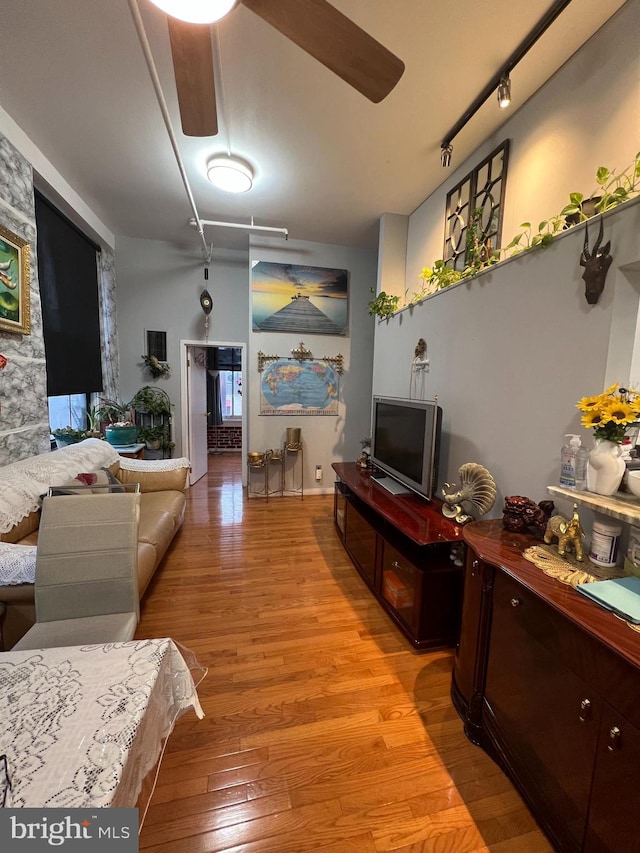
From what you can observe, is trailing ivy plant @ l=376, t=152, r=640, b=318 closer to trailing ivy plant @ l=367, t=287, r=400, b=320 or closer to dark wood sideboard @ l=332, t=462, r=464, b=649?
trailing ivy plant @ l=367, t=287, r=400, b=320

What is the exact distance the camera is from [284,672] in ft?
5.60

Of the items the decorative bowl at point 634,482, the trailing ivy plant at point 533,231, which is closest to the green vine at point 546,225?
the trailing ivy plant at point 533,231

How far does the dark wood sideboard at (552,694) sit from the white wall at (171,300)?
13.8ft

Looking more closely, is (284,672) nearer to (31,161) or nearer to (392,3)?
(392,3)

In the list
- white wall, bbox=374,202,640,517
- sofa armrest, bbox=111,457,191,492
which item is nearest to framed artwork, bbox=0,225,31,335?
sofa armrest, bbox=111,457,191,492

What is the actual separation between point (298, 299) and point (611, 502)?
3757 mm

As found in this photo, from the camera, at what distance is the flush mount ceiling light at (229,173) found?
2.55m

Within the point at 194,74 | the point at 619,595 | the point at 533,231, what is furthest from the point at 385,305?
the point at 619,595

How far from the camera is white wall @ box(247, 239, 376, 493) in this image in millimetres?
4105

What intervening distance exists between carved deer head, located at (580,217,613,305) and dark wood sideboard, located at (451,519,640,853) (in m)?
1.06

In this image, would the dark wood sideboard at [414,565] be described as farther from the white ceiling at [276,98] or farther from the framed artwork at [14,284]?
the framed artwork at [14,284]

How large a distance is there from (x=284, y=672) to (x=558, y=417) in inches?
72.7

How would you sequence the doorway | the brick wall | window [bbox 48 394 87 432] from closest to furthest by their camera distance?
window [bbox 48 394 87 432] < the doorway < the brick wall

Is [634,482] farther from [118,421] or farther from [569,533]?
[118,421]
